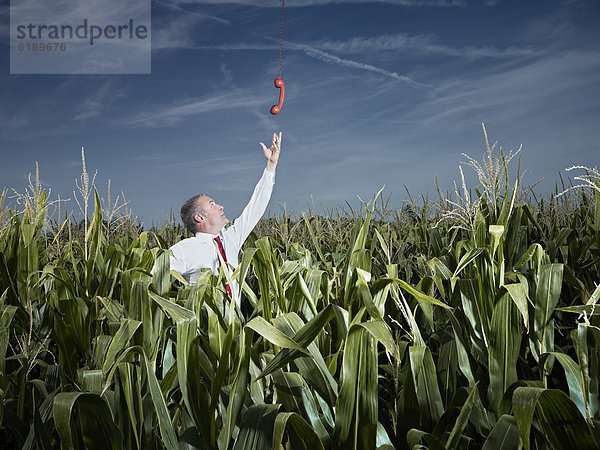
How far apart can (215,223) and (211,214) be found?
8cm

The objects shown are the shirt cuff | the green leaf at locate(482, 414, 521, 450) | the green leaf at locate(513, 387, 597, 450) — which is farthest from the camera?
the shirt cuff

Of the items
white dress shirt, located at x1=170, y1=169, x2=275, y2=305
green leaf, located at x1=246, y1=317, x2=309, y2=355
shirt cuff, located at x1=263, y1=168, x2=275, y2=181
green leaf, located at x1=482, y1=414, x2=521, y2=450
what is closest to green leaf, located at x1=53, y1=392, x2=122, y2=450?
green leaf, located at x1=246, y1=317, x2=309, y2=355

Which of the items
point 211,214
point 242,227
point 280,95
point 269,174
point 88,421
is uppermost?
point 280,95

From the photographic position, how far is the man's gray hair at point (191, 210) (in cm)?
367

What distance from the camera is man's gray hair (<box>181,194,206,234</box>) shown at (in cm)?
367

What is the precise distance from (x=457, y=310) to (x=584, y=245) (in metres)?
1.76

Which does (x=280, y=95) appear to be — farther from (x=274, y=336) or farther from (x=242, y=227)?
(x=274, y=336)

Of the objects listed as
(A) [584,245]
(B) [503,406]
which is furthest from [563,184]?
(B) [503,406]

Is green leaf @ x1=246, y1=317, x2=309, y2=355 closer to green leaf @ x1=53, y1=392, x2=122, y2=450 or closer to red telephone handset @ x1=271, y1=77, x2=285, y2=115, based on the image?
green leaf @ x1=53, y1=392, x2=122, y2=450

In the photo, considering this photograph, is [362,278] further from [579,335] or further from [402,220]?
[402,220]

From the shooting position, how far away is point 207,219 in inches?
144

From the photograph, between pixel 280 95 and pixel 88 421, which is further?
pixel 280 95

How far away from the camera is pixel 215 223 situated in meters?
3.66

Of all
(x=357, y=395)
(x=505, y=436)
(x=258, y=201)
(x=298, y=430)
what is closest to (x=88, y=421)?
(x=298, y=430)
